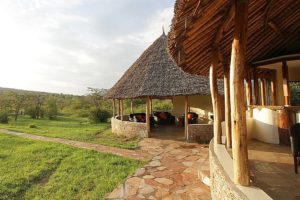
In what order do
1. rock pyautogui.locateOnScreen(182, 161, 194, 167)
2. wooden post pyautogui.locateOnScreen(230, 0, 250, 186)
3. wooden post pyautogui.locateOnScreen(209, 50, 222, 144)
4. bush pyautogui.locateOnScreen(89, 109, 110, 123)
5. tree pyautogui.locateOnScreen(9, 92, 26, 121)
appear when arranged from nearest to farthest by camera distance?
1. wooden post pyautogui.locateOnScreen(230, 0, 250, 186)
2. wooden post pyautogui.locateOnScreen(209, 50, 222, 144)
3. rock pyautogui.locateOnScreen(182, 161, 194, 167)
4. bush pyautogui.locateOnScreen(89, 109, 110, 123)
5. tree pyautogui.locateOnScreen(9, 92, 26, 121)

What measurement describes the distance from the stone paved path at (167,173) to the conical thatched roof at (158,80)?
9.15 feet

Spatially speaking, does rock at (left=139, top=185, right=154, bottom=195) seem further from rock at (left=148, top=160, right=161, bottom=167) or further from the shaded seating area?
the shaded seating area

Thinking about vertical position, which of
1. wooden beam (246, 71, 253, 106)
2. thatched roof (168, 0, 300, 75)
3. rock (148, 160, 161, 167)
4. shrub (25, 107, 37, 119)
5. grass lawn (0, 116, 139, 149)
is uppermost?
thatched roof (168, 0, 300, 75)

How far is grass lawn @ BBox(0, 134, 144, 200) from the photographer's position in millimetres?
6449

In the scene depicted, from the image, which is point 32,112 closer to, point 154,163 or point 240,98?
point 154,163

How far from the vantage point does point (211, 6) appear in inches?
144

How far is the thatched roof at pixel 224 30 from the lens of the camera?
3716mm

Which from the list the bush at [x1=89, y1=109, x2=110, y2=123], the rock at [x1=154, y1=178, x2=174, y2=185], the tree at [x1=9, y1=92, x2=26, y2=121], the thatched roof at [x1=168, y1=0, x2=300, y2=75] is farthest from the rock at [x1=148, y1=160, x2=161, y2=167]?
the tree at [x1=9, y1=92, x2=26, y2=121]

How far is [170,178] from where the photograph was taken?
21.2ft

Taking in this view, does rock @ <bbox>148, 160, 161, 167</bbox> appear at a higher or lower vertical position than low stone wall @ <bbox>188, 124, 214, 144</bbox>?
lower

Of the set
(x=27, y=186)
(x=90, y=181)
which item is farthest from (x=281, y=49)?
(x=27, y=186)

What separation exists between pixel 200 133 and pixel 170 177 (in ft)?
18.2

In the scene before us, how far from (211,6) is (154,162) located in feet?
18.4

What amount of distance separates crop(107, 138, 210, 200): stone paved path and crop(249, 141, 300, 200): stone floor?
122cm
